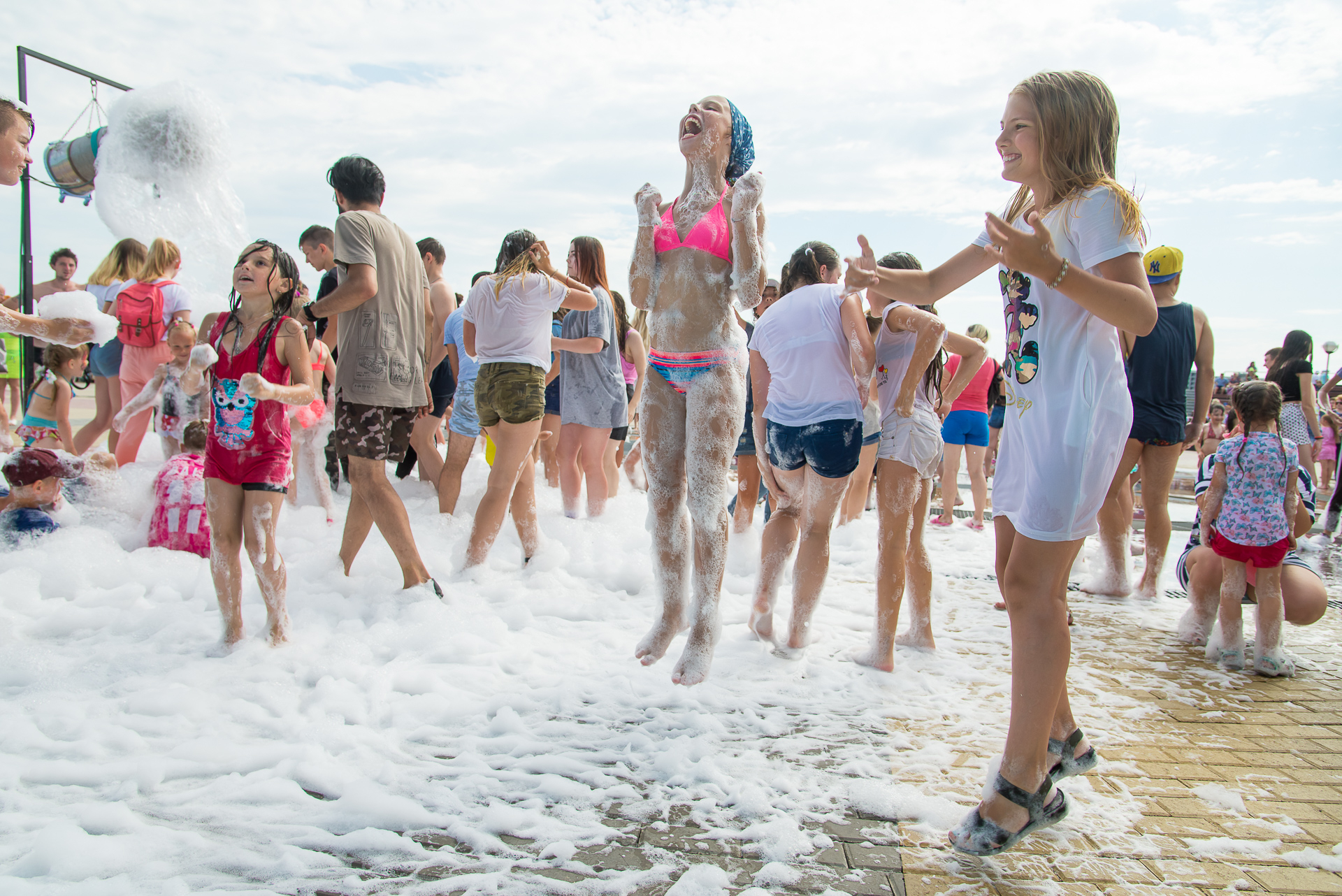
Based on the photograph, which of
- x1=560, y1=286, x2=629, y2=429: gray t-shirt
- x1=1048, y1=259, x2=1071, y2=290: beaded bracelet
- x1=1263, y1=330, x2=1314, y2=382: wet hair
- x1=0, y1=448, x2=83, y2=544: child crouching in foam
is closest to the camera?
x1=1048, y1=259, x2=1071, y2=290: beaded bracelet

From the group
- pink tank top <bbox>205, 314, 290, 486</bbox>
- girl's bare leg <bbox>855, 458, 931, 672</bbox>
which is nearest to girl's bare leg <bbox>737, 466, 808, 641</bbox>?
girl's bare leg <bbox>855, 458, 931, 672</bbox>

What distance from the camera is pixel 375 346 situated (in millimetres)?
3873

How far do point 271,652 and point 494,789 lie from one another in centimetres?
154

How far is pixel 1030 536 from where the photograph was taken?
6.73ft

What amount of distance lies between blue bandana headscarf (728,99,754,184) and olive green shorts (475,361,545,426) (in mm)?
1735

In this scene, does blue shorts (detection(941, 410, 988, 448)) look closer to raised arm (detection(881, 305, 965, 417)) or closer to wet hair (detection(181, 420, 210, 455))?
raised arm (detection(881, 305, 965, 417))

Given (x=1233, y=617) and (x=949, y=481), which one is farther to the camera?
(x=949, y=481)

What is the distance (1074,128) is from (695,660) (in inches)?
88.4

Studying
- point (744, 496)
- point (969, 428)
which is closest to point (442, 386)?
point (744, 496)

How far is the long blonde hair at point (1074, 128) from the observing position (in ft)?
6.77

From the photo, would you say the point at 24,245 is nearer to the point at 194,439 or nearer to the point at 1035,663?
the point at 194,439

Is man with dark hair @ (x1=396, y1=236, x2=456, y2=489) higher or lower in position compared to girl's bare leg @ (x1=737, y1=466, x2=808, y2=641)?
higher

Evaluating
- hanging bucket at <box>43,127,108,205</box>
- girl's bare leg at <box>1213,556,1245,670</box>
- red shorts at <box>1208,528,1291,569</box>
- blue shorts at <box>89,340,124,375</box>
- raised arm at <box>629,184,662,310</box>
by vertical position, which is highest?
hanging bucket at <box>43,127,108,205</box>

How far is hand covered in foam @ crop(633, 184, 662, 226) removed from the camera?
3.20 metres
